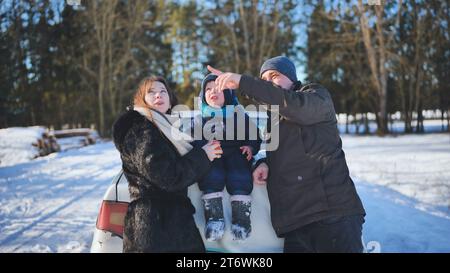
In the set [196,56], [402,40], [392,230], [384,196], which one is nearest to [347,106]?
[402,40]

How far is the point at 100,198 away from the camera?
613 cm

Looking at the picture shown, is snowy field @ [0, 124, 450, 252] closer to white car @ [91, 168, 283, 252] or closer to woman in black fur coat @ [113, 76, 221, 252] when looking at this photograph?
white car @ [91, 168, 283, 252]

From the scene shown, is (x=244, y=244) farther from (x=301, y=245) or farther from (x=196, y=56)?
(x=196, y=56)

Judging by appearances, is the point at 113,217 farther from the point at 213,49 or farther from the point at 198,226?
the point at 213,49

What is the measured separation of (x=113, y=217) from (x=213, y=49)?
23.3m

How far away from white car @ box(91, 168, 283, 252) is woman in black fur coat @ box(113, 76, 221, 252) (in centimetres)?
18

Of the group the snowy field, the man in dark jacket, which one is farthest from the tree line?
the man in dark jacket

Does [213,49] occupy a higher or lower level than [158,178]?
higher

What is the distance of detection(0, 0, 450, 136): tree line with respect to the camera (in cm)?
1850

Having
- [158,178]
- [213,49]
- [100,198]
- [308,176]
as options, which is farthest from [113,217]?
[213,49]

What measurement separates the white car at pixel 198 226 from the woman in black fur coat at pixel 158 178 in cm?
18

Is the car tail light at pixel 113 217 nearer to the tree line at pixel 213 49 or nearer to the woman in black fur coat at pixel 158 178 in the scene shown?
the woman in black fur coat at pixel 158 178

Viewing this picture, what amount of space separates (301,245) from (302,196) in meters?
0.33

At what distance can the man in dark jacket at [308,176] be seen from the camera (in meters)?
2.28
